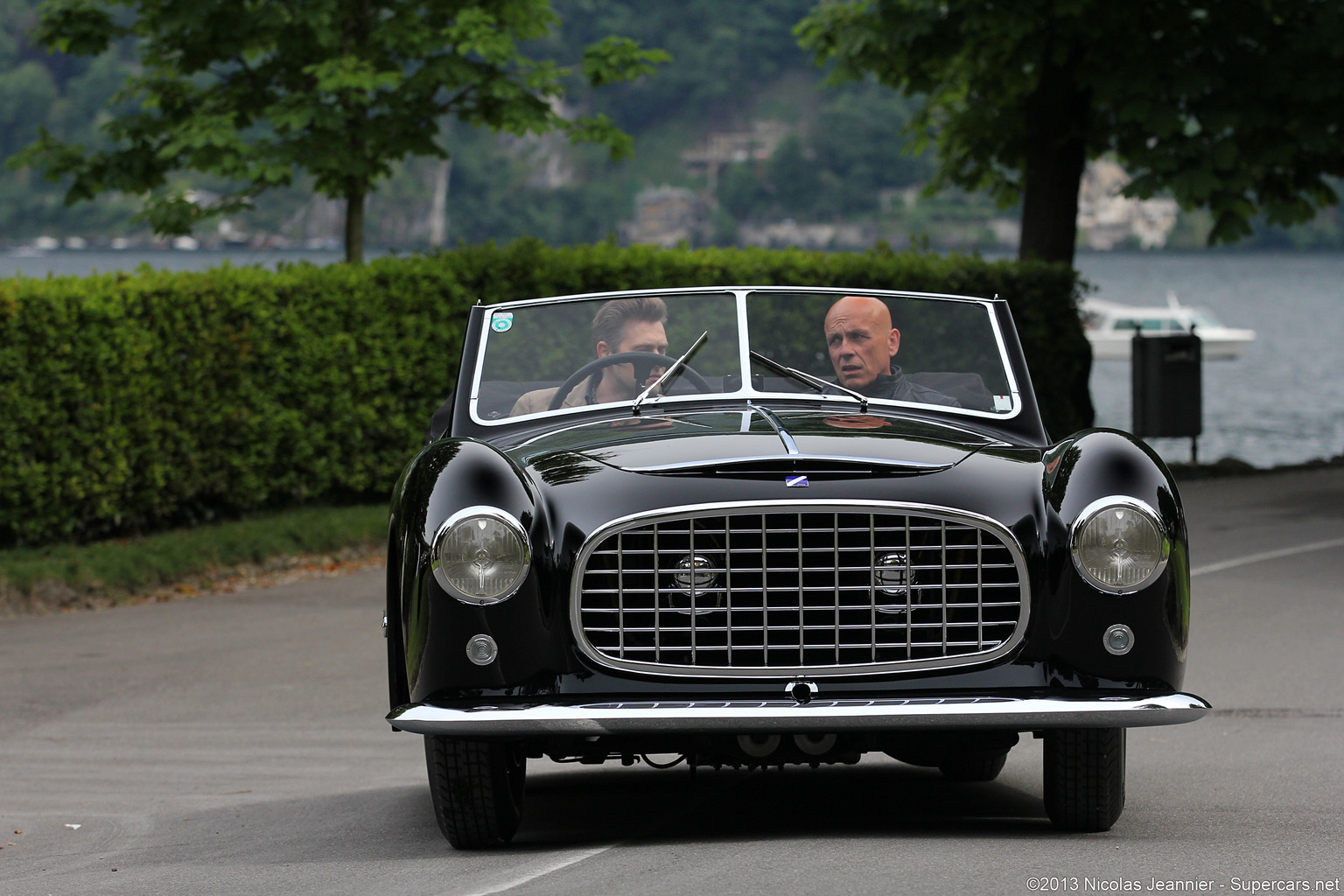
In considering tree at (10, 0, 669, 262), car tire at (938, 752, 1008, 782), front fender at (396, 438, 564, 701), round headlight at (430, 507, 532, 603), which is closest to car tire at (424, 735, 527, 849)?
front fender at (396, 438, 564, 701)

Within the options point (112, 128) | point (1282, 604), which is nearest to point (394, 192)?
point (112, 128)

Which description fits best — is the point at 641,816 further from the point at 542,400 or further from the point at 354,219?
the point at 354,219

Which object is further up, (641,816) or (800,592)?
(800,592)

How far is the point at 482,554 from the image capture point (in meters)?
4.93

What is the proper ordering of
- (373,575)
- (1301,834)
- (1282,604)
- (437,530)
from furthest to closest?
(373,575), (1282,604), (1301,834), (437,530)

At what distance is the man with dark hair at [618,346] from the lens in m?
6.34

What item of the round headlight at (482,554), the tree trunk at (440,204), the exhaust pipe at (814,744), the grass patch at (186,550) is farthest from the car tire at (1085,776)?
the tree trunk at (440,204)

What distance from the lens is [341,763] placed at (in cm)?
750

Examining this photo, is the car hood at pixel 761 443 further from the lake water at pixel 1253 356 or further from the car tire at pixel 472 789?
the lake water at pixel 1253 356

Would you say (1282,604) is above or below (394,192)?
below

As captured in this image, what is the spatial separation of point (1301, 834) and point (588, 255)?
1216 centimetres

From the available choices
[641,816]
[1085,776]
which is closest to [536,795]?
[641,816]

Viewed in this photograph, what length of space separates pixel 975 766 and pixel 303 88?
12533 mm

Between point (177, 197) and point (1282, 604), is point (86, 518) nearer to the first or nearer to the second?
point (177, 197)
